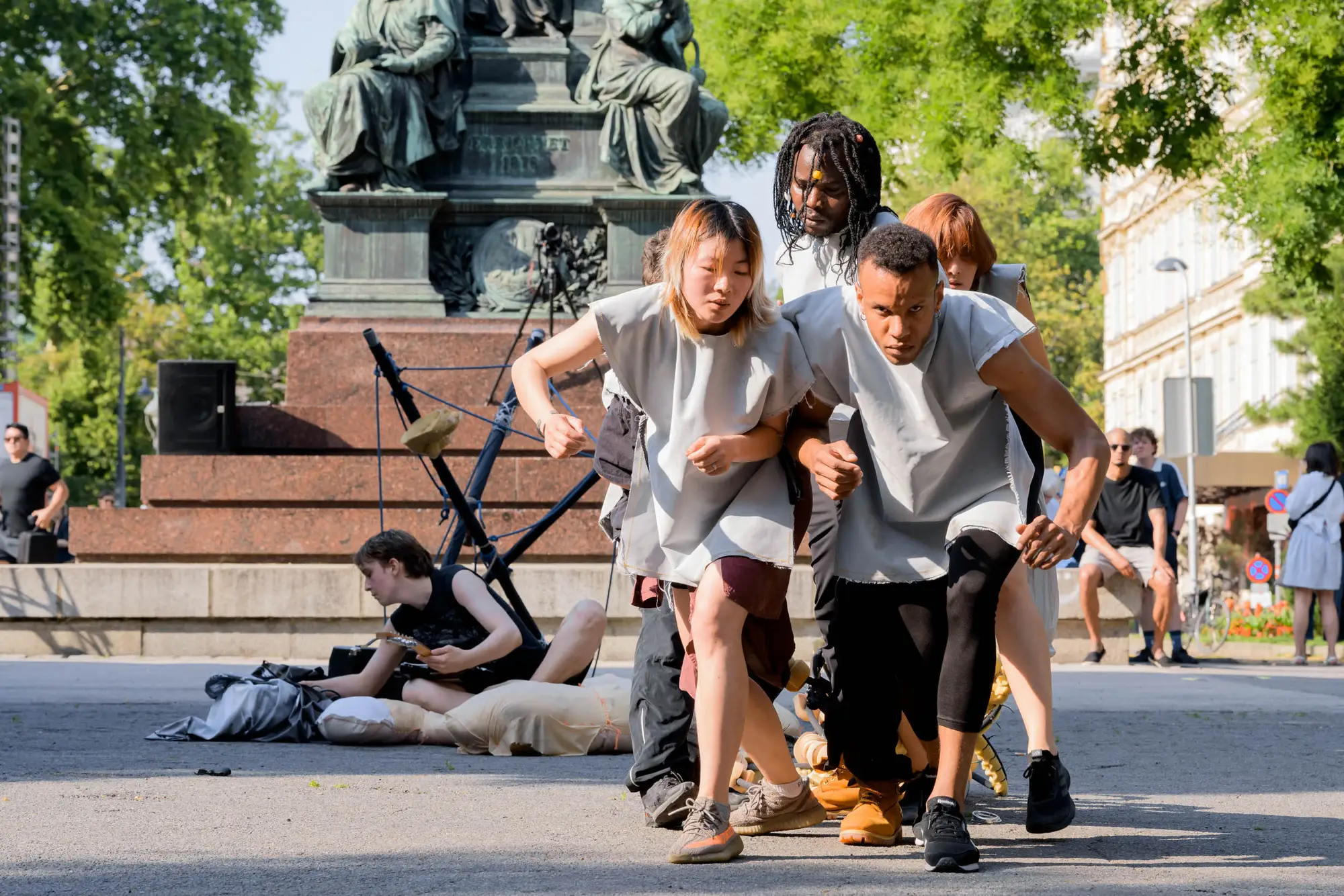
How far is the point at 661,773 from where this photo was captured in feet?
18.3

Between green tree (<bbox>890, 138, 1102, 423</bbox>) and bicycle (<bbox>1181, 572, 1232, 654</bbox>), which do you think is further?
green tree (<bbox>890, 138, 1102, 423</bbox>)

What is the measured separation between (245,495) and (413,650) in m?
5.08

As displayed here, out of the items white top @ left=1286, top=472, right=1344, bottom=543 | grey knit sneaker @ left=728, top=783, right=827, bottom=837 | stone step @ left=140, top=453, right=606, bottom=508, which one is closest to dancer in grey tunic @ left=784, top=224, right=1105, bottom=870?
grey knit sneaker @ left=728, top=783, right=827, bottom=837

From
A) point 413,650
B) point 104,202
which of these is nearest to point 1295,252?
point 413,650

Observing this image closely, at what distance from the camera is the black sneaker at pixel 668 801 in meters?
5.48

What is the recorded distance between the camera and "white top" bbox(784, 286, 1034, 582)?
4.92m

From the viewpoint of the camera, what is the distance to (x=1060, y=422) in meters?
4.96

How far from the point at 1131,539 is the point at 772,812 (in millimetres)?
9182

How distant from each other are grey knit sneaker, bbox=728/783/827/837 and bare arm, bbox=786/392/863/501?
86 centimetres

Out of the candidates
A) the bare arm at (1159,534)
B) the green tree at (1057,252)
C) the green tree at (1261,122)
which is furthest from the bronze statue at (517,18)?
the green tree at (1057,252)

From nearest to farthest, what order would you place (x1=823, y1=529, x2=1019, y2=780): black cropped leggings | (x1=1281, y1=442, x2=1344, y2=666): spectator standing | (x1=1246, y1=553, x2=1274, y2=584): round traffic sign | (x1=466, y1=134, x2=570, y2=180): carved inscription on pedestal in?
(x1=823, y1=529, x2=1019, y2=780): black cropped leggings
(x1=466, y1=134, x2=570, y2=180): carved inscription on pedestal
(x1=1281, y1=442, x2=1344, y2=666): spectator standing
(x1=1246, y1=553, x2=1274, y2=584): round traffic sign

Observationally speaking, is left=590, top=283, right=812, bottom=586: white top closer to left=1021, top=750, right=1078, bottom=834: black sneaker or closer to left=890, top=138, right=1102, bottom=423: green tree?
left=1021, top=750, right=1078, bottom=834: black sneaker

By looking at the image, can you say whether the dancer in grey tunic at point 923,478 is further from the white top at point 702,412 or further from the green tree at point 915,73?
the green tree at point 915,73

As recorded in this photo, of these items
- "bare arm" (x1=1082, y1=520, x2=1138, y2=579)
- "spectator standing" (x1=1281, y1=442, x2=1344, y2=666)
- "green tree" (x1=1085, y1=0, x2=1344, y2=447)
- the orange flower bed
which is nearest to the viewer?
"bare arm" (x1=1082, y1=520, x2=1138, y2=579)
